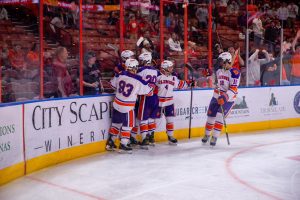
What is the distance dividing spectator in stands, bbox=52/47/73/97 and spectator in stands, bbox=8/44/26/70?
53cm

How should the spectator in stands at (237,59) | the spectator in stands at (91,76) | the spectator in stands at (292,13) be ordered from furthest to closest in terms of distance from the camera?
1. the spectator in stands at (292,13)
2. the spectator in stands at (237,59)
3. the spectator in stands at (91,76)

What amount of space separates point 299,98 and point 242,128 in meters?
1.68

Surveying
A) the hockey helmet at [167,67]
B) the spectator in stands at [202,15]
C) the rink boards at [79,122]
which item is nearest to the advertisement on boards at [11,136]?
the rink boards at [79,122]

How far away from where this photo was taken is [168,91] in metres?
7.59

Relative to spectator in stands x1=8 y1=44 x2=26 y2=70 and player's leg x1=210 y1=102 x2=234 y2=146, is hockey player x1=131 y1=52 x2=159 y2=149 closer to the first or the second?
player's leg x1=210 y1=102 x2=234 y2=146

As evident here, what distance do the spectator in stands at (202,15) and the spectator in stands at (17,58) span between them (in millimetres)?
3912

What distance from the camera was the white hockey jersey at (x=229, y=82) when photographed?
287 inches

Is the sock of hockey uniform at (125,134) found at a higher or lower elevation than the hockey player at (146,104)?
lower

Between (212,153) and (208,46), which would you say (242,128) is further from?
(212,153)

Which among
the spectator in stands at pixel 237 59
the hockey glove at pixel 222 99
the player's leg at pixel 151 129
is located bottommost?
the player's leg at pixel 151 129

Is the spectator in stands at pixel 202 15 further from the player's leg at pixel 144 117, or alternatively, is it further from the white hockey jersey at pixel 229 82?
the player's leg at pixel 144 117

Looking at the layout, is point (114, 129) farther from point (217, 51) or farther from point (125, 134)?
point (217, 51)

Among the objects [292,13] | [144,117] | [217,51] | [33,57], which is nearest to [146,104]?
[144,117]

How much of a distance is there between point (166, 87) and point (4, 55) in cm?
246
